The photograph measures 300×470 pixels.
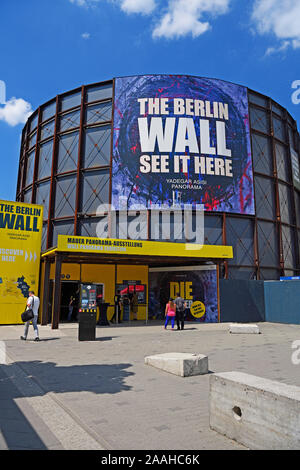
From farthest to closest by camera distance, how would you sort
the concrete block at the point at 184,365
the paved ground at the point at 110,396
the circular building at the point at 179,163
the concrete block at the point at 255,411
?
1. the circular building at the point at 179,163
2. the concrete block at the point at 184,365
3. the paved ground at the point at 110,396
4. the concrete block at the point at 255,411

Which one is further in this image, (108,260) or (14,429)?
(108,260)

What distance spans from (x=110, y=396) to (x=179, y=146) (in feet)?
79.3

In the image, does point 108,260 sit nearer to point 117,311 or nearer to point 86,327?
point 117,311

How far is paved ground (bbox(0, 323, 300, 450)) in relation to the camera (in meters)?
4.04

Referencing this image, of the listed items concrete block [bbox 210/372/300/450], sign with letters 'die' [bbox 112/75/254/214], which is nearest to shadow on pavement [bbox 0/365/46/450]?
concrete block [bbox 210/372/300/450]

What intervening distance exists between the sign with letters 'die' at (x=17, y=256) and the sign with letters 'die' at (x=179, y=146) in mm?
8029

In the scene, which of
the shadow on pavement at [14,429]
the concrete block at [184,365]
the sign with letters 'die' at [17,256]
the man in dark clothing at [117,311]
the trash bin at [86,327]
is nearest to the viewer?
the shadow on pavement at [14,429]

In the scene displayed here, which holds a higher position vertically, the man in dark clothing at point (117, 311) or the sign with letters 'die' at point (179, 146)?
the sign with letters 'die' at point (179, 146)

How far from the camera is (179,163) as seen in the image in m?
27.4

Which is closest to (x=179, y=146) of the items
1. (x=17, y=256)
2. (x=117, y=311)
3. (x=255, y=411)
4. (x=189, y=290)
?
(x=189, y=290)

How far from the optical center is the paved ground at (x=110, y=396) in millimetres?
4043

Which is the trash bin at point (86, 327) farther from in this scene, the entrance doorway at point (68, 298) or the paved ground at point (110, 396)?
the entrance doorway at point (68, 298)

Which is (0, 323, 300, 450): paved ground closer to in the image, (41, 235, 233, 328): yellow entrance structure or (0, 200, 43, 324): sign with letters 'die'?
(41, 235, 233, 328): yellow entrance structure

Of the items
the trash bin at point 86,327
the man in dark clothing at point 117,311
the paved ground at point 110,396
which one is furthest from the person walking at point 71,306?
the paved ground at point 110,396
